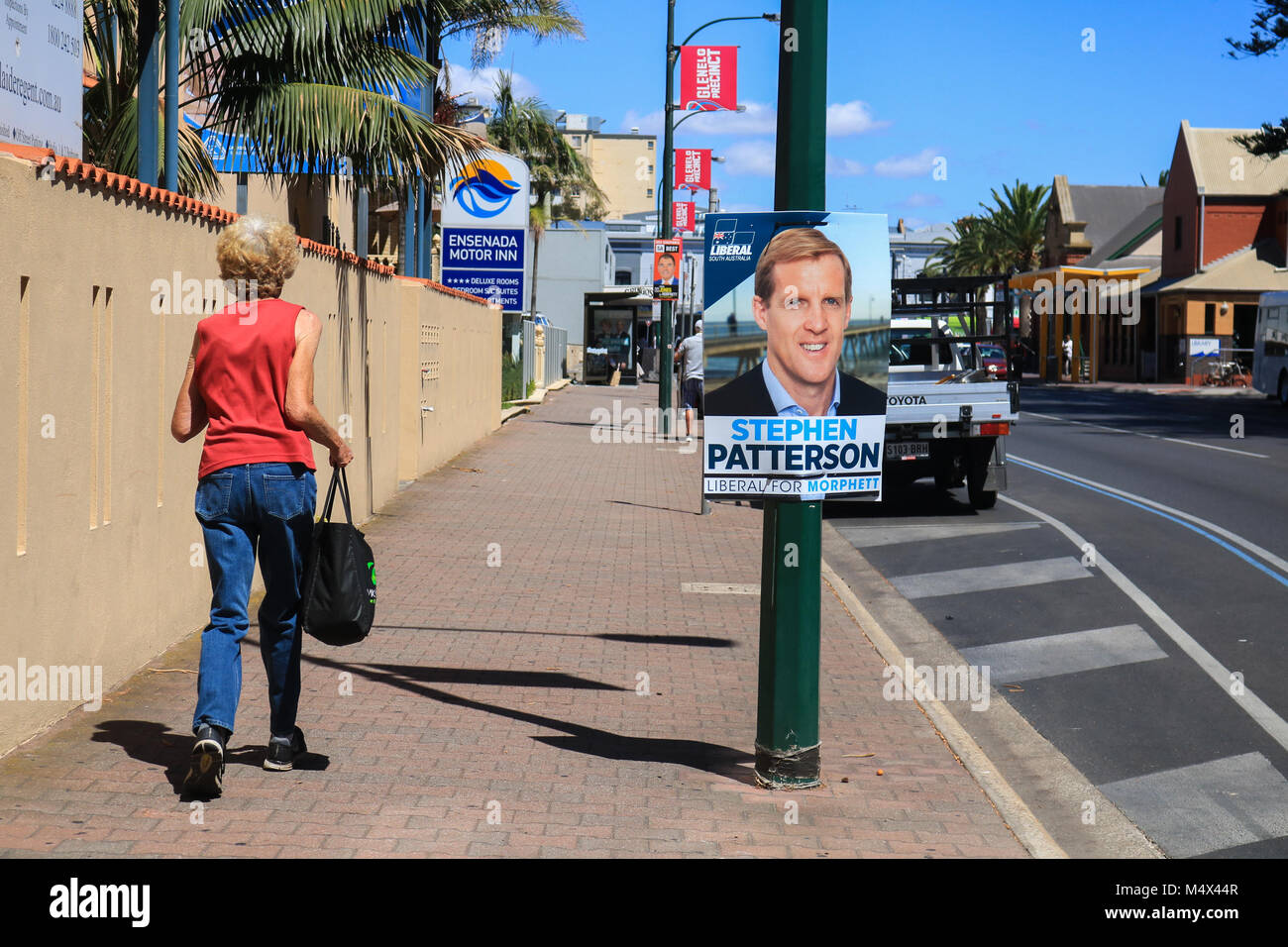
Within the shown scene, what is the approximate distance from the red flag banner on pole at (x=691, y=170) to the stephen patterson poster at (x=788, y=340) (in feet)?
90.6

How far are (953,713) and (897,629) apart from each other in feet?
7.34

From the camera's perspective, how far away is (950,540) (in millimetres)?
13273

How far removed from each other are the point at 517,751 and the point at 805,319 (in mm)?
2143

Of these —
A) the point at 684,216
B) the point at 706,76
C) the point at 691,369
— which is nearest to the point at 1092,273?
the point at 684,216

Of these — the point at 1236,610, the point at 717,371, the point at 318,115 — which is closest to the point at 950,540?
the point at 1236,610

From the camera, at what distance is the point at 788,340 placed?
561 centimetres

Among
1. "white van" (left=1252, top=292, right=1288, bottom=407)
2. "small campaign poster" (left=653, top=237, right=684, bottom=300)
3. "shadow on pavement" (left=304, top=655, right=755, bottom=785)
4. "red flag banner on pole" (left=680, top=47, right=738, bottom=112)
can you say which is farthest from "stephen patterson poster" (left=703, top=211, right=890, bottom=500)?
"white van" (left=1252, top=292, right=1288, bottom=407)

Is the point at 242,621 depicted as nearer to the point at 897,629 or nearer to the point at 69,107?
the point at 69,107

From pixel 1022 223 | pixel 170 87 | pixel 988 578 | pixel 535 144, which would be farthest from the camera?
pixel 1022 223

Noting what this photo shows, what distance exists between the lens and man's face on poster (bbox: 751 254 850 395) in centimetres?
561

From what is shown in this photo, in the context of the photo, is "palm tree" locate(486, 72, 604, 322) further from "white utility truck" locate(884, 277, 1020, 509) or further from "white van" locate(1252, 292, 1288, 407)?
"white utility truck" locate(884, 277, 1020, 509)

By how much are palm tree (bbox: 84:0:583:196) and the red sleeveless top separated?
248 inches

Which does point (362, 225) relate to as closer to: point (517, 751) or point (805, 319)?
point (517, 751)

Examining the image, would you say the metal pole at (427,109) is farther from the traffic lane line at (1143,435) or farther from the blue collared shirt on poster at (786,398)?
the traffic lane line at (1143,435)
